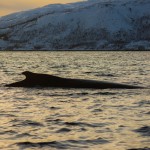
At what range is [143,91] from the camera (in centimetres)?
3322

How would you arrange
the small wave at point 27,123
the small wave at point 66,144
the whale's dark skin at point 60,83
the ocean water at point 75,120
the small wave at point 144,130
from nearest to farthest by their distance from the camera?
the small wave at point 66,144, the ocean water at point 75,120, the small wave at point 144,130, the small wave at point 27,123, the whale's dark skin at point 60,83

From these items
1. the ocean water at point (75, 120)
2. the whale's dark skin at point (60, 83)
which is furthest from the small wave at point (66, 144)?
the whale's dark skin at point (60, 83)

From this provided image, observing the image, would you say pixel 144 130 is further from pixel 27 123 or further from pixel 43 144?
pixel 27 123

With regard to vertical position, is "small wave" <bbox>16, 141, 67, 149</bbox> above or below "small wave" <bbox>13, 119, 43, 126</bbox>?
below

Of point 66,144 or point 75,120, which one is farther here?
point 75,120

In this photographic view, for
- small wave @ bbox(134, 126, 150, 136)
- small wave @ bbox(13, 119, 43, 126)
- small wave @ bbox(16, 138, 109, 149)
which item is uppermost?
small wave @ bbox(13, 119, 43, 126)

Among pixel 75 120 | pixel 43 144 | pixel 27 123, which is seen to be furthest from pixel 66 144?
pixel 75 120

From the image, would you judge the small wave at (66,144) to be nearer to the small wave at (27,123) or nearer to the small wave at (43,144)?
the small wave at (43,144)

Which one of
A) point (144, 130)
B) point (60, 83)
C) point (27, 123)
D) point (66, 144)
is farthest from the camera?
point (60, 83)

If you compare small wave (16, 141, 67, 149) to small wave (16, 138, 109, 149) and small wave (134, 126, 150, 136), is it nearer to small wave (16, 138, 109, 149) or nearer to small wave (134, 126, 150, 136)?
small wave (16, 138, 109, 149)

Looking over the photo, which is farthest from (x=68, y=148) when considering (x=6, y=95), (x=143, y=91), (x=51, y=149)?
(x=143, y=91)

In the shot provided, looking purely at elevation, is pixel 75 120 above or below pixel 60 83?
below

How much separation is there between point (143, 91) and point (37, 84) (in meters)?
8.37

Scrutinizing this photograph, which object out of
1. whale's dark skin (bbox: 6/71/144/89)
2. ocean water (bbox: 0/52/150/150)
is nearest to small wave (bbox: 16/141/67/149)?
ocean water (bbox: 0/52/150/150)
